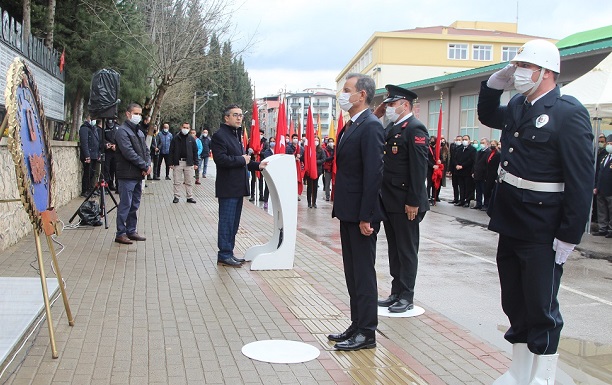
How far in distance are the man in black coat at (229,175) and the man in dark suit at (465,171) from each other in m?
13.0

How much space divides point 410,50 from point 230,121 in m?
65.3

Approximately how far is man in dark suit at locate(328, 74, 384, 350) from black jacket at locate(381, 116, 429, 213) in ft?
3.58

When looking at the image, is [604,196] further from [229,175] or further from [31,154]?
[31,154]

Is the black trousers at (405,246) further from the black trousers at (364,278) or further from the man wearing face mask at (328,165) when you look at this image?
the man wearing face mask at (328,165)

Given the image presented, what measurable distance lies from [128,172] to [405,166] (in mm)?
5084

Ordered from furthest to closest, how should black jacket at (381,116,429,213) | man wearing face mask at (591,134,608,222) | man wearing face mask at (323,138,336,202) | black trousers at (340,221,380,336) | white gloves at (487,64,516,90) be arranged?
man wearing face mask at (323,138,336,202)
man wearing face mask at (591,134,608,222)
black jacket at (381,116,429,213)
black trousers at (340,221,380,336)
white gloves at (487,64,516,90)

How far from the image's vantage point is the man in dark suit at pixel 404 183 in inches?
250

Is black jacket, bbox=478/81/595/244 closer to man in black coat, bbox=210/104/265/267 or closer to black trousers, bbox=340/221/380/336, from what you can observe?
black trousers, bbox=340/221/380/336

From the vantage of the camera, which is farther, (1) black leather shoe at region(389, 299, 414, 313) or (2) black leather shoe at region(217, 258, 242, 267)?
(2) black leather shoe at region(217, 258, 242, 267)

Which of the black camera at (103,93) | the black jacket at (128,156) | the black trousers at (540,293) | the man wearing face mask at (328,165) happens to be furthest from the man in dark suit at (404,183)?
the man wearing face mask at (328,165)

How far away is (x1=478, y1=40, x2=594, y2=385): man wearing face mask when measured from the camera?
3.92 meters

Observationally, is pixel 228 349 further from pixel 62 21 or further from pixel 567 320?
pixel 62 21

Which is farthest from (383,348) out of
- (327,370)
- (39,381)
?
(39,381)

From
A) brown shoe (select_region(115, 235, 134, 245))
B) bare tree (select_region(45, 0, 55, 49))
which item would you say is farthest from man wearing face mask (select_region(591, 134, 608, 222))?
bare tree (select_region(45, 0, 55, 49))
